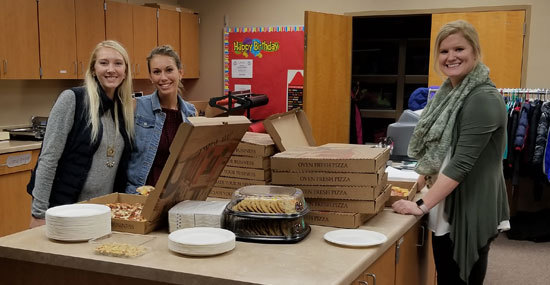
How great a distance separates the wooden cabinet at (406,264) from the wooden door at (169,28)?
4.10 meters

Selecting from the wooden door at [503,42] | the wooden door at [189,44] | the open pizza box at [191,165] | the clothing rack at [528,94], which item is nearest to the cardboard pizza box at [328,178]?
the open pizza box at [191,165]

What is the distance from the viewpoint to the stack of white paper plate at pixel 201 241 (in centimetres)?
154

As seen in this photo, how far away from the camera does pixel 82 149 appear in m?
2.26

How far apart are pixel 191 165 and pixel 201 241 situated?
316 mm

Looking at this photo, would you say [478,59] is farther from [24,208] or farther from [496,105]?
[24,208]

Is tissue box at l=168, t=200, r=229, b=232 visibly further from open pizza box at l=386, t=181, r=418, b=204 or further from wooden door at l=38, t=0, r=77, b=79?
wooden door at l=38, t=0, r=77, b=79

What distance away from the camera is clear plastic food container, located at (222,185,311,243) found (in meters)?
1.69

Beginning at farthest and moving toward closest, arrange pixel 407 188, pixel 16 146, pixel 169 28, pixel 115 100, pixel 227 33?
pixel 227 33 < pixel 169 28 < pixel 16 146 < pixel 407 188 < pixel 115 100

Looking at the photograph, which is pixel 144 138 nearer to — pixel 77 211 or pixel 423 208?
pixel 77 211

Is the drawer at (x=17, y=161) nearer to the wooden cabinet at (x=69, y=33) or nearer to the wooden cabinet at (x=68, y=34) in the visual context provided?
the wooden cabinet at (x=69, y=33)

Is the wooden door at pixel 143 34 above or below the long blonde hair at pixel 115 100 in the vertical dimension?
above

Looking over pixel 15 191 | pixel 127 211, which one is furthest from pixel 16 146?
pixel 127 211

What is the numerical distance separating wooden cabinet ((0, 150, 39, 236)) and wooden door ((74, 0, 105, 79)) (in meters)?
1.10

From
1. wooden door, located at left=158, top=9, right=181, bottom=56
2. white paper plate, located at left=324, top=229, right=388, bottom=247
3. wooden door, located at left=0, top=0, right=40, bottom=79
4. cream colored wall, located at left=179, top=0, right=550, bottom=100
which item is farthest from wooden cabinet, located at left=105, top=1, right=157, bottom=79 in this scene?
white paper plate, located at left=324, top=229, right=388, bottom=247
